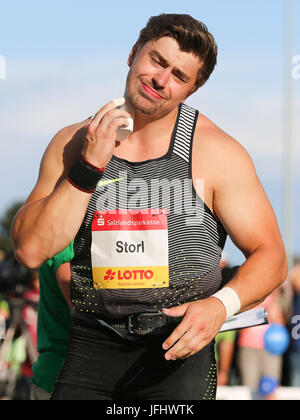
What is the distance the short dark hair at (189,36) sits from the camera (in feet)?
11.1

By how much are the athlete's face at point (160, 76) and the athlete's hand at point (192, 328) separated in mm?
862

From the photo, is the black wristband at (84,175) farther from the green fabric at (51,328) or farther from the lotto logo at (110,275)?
the green fabric at (51,328)

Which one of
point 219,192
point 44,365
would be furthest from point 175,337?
point 44,365

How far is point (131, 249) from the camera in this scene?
3328 mm

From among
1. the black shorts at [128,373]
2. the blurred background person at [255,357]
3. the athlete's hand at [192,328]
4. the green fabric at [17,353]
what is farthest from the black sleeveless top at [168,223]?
the green fabric at [17,353]

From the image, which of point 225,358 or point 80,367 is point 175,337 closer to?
point 80,367

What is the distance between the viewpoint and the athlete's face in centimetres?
331

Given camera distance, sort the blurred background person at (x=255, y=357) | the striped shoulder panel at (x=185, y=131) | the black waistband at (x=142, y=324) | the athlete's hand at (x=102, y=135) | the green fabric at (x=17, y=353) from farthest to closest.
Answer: the green fabric at (x=17, y=353) < the blurred background person at (x=255, y=357) < the striped shoulder panel at (x=185, y=131) < the black waistband at (x=142, y=324) < the athlete's hand at (x=102, y=135)

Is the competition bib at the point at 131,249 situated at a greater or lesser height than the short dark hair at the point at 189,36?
lesser

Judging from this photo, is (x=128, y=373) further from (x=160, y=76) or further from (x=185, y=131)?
(x=160, y=76)

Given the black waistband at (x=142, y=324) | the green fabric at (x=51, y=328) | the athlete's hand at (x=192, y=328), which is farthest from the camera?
the green fabric at (x=51, y=328)

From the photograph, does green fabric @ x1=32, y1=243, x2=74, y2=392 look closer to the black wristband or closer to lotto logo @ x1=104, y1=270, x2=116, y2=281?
lotto logo @ x1=104, y1=270, x2=116, y2=281

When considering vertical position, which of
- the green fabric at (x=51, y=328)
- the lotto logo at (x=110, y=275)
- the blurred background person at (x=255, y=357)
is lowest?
the blurred background person at (x=255, y=357)

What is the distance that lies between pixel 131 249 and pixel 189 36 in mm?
928
